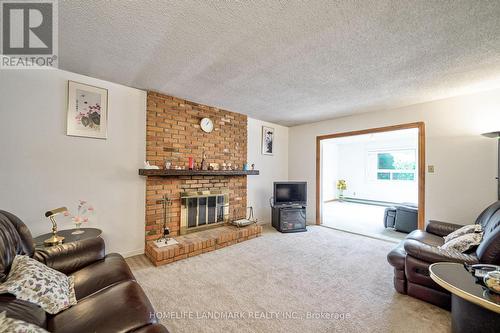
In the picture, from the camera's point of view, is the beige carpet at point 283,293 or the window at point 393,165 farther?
the window at point 393,165

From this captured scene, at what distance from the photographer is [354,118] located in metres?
4.17

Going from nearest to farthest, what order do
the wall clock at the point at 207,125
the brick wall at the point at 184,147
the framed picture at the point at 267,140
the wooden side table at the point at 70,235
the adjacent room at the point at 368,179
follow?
the wooden side table at the point at 70,235, the brick wall at the point at 184,147, the wall clock at the point at 207,125, the framed picture at the point at 267,140, the adjacent room at the point at 368,179

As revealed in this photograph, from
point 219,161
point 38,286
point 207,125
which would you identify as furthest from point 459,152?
point 38,286

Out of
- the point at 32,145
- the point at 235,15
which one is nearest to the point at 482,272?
the point at 235,15

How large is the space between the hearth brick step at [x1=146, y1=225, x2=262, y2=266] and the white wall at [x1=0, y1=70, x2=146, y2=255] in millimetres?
574

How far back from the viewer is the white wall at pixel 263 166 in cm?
459

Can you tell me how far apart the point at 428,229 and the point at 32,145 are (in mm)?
5210

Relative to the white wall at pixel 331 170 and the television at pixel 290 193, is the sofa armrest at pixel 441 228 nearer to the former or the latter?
the television at pixel 290 193

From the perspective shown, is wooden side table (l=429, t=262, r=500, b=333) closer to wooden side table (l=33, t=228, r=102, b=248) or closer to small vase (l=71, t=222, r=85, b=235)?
wooden side table (l=33, t=228, r=102, b=248)

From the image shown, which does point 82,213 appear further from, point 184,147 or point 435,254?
point 435,254

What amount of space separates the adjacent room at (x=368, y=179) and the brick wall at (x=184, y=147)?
222 centimetres

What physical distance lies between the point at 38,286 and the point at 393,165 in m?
8.75

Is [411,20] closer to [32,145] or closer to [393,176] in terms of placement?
[32,145]

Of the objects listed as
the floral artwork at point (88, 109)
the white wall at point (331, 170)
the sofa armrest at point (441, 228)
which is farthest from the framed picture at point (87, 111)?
the white wall at point (331, 170)
